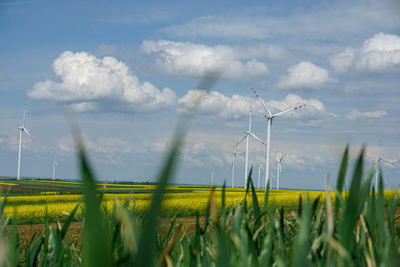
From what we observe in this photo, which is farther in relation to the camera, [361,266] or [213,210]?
[361,266]

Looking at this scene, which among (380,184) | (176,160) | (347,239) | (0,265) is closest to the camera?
(176,160)

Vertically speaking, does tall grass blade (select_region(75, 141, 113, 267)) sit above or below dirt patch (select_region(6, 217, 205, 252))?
above

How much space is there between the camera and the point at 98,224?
0.49 m

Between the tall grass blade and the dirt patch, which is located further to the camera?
the dirt patch

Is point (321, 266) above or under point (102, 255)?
under

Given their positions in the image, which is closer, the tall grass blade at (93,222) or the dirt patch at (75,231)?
the tall grass blade at (93,222)

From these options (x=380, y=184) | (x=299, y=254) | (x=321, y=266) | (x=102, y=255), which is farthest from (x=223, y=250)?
(x=380, y=184)

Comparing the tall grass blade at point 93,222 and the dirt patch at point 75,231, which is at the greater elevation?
the tall grass blade at point 93,222

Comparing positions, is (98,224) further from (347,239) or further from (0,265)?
(347,239)

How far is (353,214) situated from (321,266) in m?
0.55

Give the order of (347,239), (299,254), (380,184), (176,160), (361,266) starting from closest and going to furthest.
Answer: (176,160), (299,254), (347,239), (361,266), (380,184)

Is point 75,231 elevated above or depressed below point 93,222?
below

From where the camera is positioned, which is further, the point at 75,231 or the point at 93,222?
the point at 75,231

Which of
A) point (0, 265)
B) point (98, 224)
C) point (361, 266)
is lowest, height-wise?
point (361, 266)
